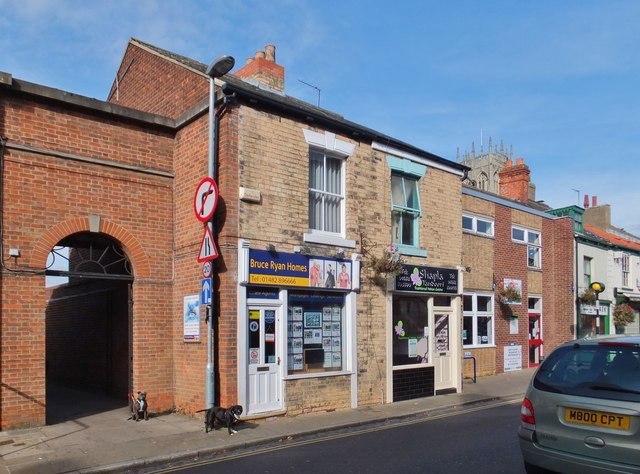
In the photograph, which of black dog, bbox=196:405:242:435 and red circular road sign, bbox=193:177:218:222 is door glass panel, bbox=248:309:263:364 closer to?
black dog, bbox=196:405:242:435

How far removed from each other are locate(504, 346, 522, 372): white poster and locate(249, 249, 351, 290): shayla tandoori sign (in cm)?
971

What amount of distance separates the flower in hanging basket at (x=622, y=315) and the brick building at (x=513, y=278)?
4164 millimetres

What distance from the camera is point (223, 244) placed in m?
10.5

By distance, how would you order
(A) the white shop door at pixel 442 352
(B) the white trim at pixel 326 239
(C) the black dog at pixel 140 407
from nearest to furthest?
(C) the black dog at pixel 140 407
(B) the white trim at pixel 326 239
(A) the white shop door at pixel 442 352

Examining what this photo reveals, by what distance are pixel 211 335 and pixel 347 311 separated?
11.1 ft

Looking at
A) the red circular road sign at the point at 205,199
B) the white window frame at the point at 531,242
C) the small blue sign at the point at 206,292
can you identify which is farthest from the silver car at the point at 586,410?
the white window frame at the point at 531,242

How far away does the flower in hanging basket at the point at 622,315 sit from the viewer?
25.6 meters

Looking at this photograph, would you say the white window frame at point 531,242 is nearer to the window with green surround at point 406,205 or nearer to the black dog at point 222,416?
the window with green surround at point 406,205

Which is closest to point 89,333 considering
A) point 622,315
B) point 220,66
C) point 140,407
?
point 140,407

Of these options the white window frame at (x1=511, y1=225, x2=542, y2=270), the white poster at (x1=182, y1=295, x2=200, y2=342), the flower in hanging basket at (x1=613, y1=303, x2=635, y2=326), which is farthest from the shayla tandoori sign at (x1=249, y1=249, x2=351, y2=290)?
the flower in hanging basket at (x1=613, y1=303, x2=635, y2=326)

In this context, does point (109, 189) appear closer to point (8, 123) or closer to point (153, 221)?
point (153, 221)

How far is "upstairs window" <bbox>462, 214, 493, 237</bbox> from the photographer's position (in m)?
18.5

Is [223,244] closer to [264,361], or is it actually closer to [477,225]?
[264,361]

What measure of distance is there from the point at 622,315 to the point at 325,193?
62.8ft
